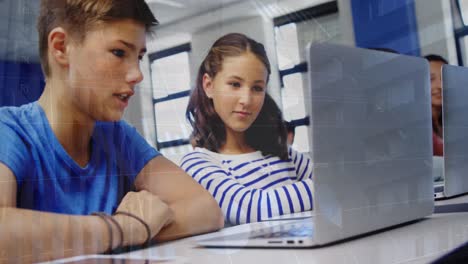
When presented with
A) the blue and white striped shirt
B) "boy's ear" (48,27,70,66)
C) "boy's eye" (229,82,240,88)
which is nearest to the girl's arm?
the blue and white striped shirt

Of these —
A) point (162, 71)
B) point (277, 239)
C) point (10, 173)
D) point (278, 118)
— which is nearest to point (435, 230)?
point (277, 239)

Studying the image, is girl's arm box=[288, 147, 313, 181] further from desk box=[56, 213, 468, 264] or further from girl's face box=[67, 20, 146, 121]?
girl's face box=[67, 20, 146, 121]

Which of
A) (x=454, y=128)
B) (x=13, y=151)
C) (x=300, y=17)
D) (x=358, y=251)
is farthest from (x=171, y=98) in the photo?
(x=454, y=128)

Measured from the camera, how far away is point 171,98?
1.50 meters

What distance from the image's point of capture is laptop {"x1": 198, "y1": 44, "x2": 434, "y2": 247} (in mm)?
1283

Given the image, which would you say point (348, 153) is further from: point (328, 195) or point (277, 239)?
point (277, 239)

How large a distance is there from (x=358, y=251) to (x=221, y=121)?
0.62 m

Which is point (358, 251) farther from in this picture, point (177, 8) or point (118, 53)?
point (177, 8)

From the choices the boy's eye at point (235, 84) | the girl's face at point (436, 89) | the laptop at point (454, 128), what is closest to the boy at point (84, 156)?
the boy's eye at point (235, 84)

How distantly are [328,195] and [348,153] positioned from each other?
0.12 meters

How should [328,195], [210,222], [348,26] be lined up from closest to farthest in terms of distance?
[328,195] < [210,222] < [348,26]

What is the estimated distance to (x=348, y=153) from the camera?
4.45 ft

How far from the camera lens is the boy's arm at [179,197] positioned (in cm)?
140

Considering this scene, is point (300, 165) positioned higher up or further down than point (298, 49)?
further down
